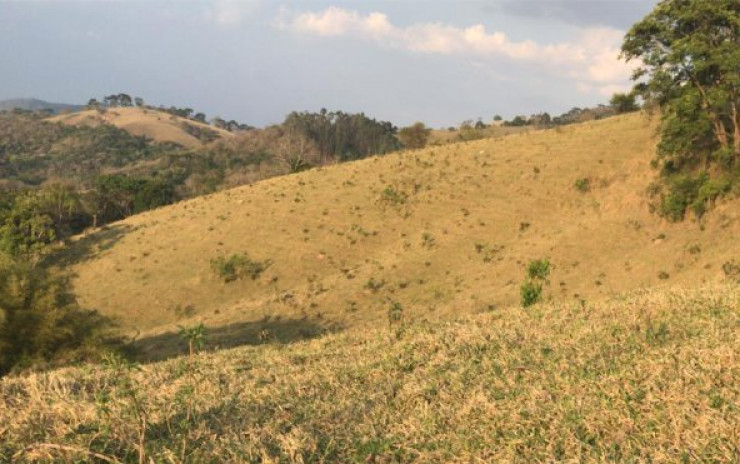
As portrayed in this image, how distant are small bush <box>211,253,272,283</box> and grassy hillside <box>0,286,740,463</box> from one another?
2466 centimetres

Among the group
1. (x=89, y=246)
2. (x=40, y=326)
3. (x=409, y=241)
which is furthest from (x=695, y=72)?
(x=89, y=246)

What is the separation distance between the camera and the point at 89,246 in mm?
41531

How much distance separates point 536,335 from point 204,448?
5594 mm

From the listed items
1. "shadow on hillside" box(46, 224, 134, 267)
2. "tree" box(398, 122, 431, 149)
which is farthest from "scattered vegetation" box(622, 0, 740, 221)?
"tree" box(398, 122, 431, 149)

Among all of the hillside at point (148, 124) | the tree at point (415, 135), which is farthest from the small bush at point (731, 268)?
the hillside at point (148, 124)

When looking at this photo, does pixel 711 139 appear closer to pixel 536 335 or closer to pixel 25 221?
pixel 536 335

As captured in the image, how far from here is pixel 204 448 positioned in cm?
421

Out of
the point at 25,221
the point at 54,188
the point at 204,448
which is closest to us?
the point at 204,448

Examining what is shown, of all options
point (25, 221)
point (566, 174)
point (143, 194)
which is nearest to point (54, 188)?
point (143, 194)

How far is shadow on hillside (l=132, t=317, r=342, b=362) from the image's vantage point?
21.9 m

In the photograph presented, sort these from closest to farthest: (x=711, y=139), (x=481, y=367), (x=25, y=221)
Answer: (x=481, y=367)
(x=711, y=139)
(x=25, y=221)

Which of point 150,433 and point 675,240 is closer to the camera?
point 150,433

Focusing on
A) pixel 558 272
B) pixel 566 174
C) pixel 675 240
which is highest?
pixel 566 174

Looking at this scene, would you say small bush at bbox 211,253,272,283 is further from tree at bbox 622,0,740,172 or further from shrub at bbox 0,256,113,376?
tree at bbox 622,0,740,172
